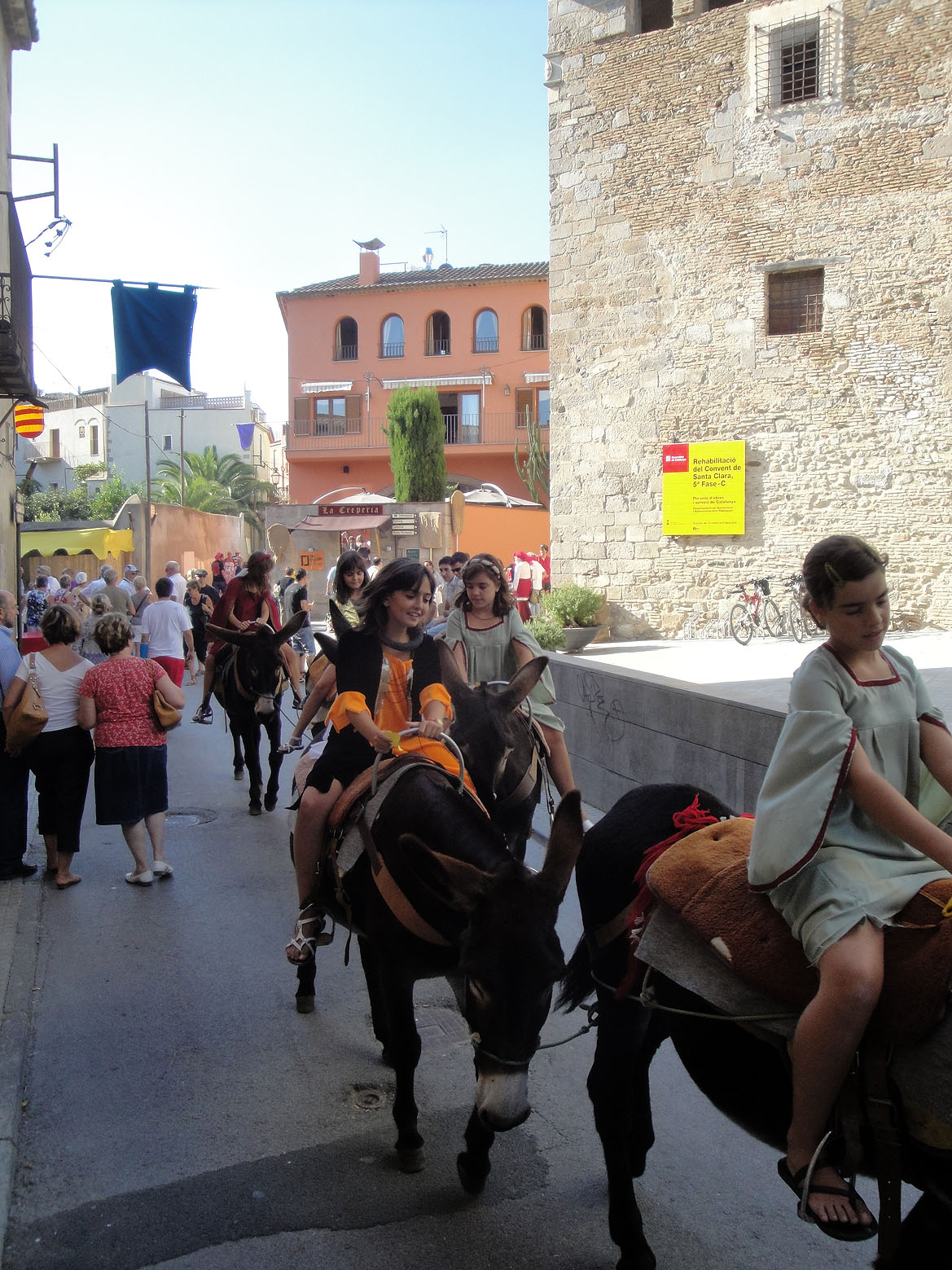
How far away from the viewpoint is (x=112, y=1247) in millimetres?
3182

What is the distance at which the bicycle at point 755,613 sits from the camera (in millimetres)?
19250

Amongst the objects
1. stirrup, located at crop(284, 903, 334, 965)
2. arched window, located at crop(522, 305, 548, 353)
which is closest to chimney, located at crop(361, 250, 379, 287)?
arched window, located at crop(522, 305, 548, 353)

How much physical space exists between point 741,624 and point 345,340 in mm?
38130

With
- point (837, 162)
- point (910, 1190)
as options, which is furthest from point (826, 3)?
point (910, 1190)

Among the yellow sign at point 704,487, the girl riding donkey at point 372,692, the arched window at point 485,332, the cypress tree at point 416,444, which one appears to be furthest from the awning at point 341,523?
the girl riding donkey at point 372,692

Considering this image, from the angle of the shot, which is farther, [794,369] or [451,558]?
[794,369]

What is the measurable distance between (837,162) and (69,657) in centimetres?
1752

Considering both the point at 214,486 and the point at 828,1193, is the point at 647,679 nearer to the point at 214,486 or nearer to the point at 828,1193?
the point at 828,1193

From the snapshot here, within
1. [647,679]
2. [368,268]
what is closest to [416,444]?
[368,268]

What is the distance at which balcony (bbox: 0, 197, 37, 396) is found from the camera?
13102mm

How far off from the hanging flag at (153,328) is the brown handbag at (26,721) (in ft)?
29.7

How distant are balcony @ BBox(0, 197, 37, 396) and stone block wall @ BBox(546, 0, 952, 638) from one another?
10.5 metres

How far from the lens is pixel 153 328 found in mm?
14883

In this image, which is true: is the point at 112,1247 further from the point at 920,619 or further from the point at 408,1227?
the point at 920,619
